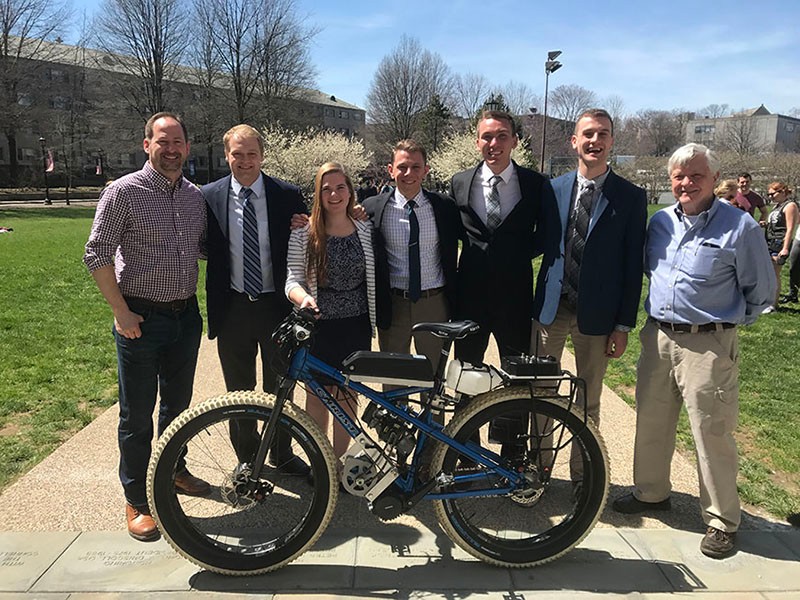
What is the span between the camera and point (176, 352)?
3303mm

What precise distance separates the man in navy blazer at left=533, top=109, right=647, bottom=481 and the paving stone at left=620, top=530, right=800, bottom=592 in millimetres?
511

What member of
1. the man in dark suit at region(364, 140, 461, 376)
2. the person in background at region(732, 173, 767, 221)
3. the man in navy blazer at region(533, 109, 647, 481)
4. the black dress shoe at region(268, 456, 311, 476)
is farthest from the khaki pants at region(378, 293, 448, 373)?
→ the person in background at region(732, 173, 767, 221)

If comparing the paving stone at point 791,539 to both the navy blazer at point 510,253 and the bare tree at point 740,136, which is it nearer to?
the navy blazer at point 510,253

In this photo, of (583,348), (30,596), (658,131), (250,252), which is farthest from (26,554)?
(658,131)

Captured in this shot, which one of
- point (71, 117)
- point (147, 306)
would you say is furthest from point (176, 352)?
point (71, 117)

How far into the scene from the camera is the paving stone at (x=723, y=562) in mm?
2715

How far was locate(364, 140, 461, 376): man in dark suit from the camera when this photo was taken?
139 inches

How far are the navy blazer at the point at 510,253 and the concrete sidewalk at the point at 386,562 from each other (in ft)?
4.36

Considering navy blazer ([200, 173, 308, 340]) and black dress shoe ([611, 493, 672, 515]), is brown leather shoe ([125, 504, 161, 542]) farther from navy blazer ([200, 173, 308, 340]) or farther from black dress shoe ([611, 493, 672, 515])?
black dress shoe ([611, 493, 672, 515])

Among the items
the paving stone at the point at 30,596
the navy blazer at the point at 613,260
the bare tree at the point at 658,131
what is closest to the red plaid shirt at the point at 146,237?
the paving stone at the point at 30,596

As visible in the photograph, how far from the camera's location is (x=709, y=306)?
2.99 m

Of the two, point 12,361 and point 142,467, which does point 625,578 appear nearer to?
point 142,467

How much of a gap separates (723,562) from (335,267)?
2563 mm

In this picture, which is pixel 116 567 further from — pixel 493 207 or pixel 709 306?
pixel 709 306
